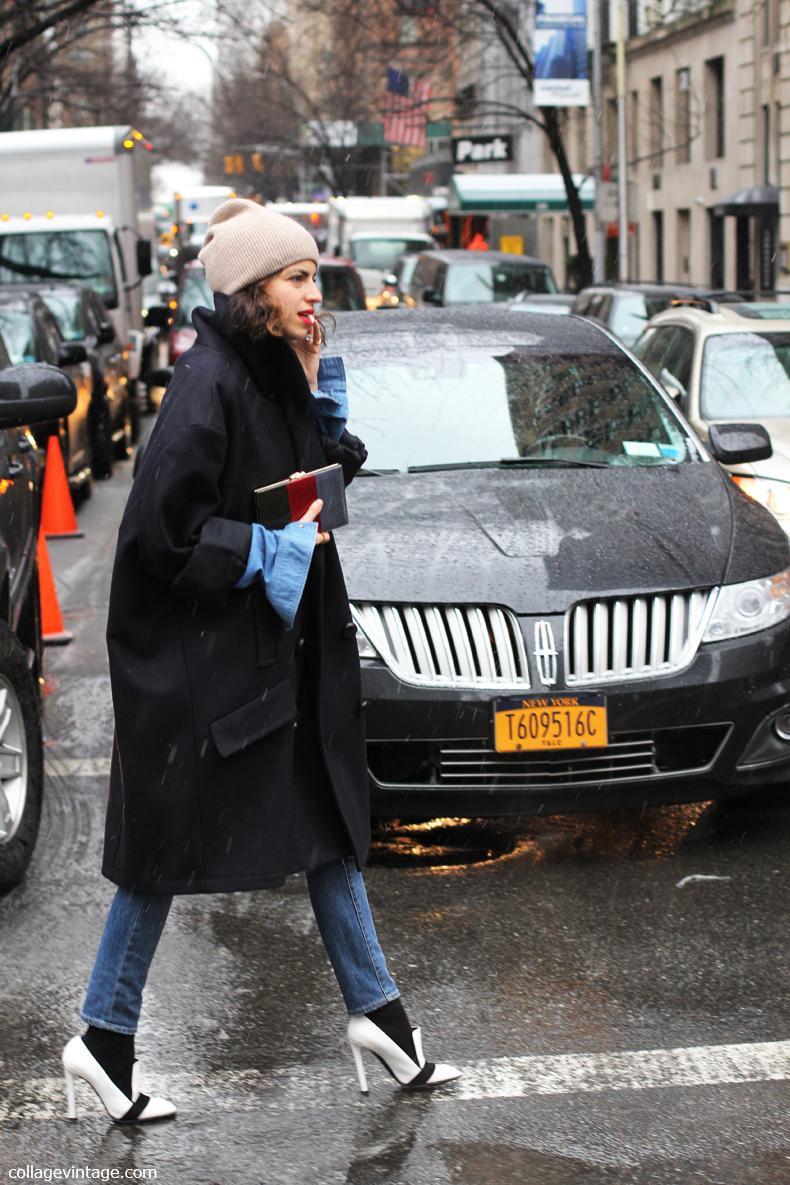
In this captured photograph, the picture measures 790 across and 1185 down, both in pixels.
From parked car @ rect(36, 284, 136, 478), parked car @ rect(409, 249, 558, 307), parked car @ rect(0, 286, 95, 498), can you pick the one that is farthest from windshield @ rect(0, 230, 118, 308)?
parked car @ rect(0, 286, 95, 498)

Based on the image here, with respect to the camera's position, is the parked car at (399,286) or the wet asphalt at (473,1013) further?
the parked car at (399,286)

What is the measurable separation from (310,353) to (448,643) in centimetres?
176

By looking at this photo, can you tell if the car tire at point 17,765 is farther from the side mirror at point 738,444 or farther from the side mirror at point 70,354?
the side mirror at point 70,354

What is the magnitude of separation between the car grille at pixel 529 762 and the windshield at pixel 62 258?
16270 mm

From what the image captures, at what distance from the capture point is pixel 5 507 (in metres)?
6.42

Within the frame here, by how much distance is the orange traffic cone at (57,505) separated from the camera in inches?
512

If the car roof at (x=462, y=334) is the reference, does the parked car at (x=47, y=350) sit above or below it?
below

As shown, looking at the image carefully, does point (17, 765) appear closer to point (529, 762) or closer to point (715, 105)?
point (529, 762)

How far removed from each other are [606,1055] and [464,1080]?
0.35 metres

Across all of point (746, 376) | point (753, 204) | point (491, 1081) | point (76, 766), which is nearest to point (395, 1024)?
point (491, 1081)

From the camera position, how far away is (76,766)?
22.8 feet

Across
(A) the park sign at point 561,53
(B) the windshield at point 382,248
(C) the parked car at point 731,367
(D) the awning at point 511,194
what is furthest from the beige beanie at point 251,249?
(D) the awning at point 511,194

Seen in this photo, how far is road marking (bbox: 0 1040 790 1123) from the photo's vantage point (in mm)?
3977

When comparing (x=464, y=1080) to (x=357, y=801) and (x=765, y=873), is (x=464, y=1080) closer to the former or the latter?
(x=357, y=801)
